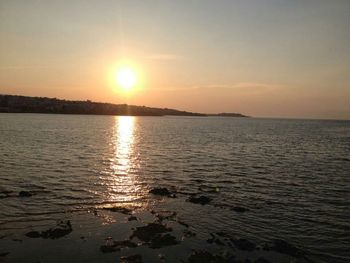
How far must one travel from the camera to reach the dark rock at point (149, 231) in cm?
1797

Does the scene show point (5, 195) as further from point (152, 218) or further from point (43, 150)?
point (43, 150)

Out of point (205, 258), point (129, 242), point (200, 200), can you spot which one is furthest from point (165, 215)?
point (205, 258)

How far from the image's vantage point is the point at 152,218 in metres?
21.3

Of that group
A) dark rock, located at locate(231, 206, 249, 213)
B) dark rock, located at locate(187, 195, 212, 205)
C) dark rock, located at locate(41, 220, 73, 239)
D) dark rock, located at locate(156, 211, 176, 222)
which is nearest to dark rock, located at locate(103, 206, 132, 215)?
dark rock, located at locate(156, 211, 176, 222)

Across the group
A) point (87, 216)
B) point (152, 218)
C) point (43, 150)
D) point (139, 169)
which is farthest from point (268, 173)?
point (43, 150)

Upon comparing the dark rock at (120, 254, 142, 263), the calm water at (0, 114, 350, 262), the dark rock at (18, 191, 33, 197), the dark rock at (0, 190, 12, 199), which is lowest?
the calm water at (0, 114, 350, 262)

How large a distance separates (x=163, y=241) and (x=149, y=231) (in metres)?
1.54

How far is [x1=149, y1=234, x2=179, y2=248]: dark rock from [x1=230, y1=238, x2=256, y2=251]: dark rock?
300 centimetres

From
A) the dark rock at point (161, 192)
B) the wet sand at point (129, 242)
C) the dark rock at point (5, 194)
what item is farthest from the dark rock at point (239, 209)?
the dark rock at point (5, 194)

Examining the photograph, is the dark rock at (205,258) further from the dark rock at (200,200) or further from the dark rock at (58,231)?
the dark rock at (200,200)

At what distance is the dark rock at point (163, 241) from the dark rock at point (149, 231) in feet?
1.00

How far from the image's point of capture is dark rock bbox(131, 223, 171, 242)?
17970 mm

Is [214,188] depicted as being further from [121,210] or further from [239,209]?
[121,210]

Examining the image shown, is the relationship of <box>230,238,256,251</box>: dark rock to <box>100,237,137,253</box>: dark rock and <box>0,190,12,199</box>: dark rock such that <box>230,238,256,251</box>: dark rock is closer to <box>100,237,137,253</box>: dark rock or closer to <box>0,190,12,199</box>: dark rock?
<box>100,237,137,253</box>: dark rock
